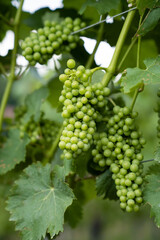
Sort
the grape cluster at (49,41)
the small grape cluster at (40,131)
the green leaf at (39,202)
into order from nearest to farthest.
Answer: the green leaf at (39,202)
the grape cluster at (49,41)
the small grape cluster at (40,131)

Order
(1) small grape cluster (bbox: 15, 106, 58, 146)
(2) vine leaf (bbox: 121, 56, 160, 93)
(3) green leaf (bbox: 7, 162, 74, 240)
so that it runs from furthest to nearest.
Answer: (1) small grape cluster (bbox: 15, 106, 58, 146) < (3) green leaf (bbox: 7, 162, 74, 240) < (2) vine leaf (bbox: 121, 56, 160, 93)

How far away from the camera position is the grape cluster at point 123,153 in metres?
0.76

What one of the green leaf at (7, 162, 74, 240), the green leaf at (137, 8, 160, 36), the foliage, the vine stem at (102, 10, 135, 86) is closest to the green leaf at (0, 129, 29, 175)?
the foliage

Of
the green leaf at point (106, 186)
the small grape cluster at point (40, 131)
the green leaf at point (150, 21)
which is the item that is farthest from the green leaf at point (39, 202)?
the green leaf at point (150, 21)

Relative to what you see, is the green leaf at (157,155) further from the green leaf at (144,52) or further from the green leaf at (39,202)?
the green leaf at (144,52)

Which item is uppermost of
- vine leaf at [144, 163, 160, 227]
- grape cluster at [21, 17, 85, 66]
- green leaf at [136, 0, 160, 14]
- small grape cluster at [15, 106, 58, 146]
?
grape cluster at [21, 17, 85, 66]

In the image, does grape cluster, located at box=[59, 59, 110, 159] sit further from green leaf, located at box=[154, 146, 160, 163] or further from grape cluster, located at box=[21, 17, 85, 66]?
grape cluster, located at box=[21, 17, 85, 66]

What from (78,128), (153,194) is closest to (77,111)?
(78,128)

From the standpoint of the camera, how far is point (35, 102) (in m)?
1.24

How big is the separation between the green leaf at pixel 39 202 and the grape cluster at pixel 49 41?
334mm

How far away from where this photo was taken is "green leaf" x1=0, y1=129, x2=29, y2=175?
108 cm

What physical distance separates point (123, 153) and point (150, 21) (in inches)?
13.4

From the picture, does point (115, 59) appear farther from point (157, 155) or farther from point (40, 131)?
point (40, 131)

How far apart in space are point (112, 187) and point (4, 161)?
39cm
